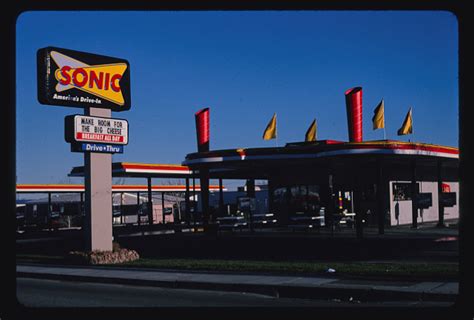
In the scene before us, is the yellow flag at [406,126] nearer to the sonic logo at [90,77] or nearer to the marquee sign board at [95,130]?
the marquee sign board at [95,130]

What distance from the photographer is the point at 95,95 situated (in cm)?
2048

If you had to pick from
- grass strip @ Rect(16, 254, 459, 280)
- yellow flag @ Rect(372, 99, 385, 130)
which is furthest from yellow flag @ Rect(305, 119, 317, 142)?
grass strip @ Rect(16, 254, 459, 280)

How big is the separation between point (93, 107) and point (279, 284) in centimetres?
1029

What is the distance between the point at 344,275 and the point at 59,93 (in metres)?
10.8

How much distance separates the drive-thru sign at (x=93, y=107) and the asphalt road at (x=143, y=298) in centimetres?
499

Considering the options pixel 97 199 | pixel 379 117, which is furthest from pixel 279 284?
pixel 379 117

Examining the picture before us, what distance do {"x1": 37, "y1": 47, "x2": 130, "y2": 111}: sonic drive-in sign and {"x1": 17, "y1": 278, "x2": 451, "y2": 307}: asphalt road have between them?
6.64m

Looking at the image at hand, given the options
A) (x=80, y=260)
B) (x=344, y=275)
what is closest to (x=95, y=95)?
(x=80, y=260)

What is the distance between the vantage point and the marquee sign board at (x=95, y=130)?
65.1ft

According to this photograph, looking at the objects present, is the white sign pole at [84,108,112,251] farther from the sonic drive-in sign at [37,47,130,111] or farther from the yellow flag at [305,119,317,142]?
the yellow flag at [305,119,317,142]

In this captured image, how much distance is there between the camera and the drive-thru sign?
1942cm

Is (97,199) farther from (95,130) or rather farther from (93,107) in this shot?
(93,107)

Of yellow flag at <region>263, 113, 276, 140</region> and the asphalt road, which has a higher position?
yellow flag at <region>263, 113, 276, 140</region>
